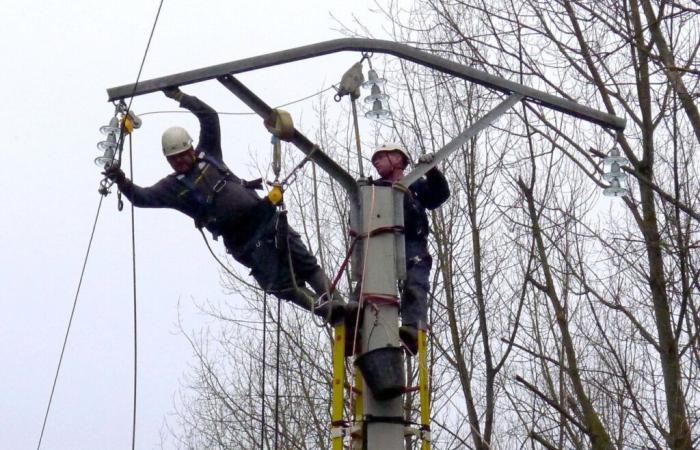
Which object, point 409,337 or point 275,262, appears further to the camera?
point 275,262

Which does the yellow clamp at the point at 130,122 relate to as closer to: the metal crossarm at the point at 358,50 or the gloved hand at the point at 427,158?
the metal crossarm at the point at 358,50

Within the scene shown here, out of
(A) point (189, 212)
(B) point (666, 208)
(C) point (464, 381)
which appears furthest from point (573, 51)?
(A) point (189, 212)

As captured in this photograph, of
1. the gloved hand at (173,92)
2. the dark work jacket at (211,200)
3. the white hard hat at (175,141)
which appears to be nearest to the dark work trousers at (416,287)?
the dark work jacket at (211,200)

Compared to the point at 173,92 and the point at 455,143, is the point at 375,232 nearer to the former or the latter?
the point at 455,143

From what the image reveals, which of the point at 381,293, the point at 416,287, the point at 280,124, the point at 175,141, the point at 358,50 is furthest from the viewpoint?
the point at 175,141

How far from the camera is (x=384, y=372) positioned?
414cm

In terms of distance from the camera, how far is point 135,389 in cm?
477

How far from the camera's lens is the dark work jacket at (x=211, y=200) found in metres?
5.06

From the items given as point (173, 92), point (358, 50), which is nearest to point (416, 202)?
point (358, 50)

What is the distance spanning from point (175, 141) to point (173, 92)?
62 cm

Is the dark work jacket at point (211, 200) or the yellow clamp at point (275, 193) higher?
the dark work jacket at point (211, 200)

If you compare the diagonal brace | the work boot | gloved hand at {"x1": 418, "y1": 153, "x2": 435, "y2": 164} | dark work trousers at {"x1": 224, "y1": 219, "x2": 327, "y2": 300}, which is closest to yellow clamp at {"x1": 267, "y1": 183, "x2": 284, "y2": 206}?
dark work trousers at {"x1": 224, "y1": 219, "x2": 327, "y2": 300}

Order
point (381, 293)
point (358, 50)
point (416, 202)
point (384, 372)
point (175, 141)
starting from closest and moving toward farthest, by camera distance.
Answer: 1. point (384, 372)
2. point (381, 293)
3. point (358, 50)
4. point (175, 141)
5. point (416, 202)

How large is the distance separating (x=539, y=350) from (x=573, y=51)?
3.85 metres
